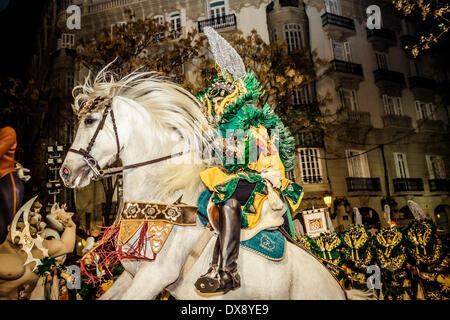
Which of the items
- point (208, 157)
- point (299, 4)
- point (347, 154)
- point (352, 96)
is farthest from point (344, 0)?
point (208, 157)

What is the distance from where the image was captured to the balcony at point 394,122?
1183cm

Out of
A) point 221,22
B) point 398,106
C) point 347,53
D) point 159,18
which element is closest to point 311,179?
point 398,106

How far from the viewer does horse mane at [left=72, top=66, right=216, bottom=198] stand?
9.17 feet

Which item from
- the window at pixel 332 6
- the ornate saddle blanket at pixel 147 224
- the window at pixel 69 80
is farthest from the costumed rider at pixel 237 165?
the window at pixel 332 6

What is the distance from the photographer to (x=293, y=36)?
37.7ft

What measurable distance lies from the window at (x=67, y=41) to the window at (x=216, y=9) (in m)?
4.42

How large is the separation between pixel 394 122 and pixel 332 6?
4.70 m

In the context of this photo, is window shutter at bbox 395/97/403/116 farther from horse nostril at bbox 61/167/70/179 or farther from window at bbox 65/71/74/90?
horse nostril at bbox 61/167/70/179

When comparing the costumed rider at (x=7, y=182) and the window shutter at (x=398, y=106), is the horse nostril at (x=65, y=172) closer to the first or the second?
the costumed rider at (x=7, y=182)

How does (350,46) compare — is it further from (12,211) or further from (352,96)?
(12,211)

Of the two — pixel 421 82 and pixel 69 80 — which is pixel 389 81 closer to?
pixel 421 82

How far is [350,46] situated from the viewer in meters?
11.6
